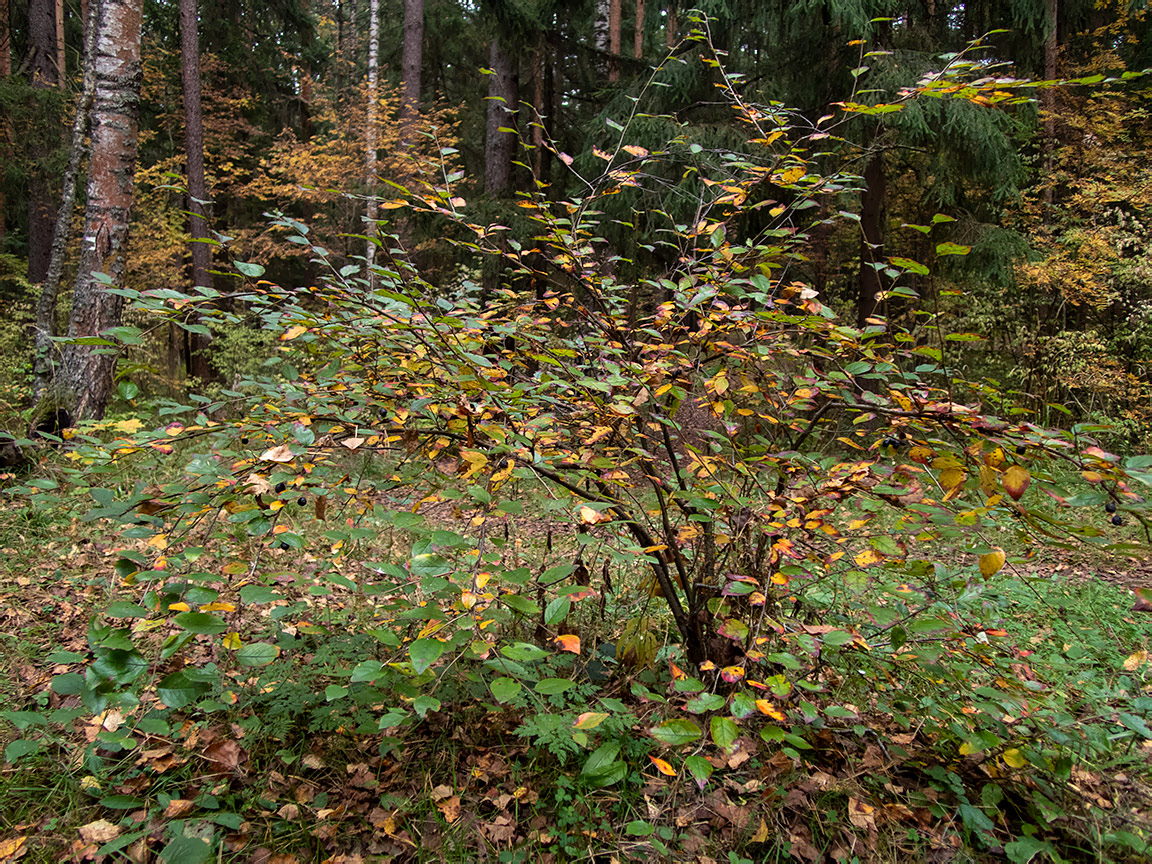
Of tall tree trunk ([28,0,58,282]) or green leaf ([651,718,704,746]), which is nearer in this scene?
green leaf ([651,718,704,746])

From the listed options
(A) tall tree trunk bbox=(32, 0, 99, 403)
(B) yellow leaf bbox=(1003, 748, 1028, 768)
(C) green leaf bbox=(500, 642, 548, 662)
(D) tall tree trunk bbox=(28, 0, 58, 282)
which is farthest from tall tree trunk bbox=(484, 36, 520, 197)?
(B) yellow leaf bbox=(1003, 748, 1028, 768)

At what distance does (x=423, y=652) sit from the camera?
108cm

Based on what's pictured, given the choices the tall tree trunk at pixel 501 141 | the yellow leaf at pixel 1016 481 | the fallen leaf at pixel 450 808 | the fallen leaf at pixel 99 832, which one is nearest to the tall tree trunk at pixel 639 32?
the tall tree trunk at pixel 501 141

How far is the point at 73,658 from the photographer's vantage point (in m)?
1.25

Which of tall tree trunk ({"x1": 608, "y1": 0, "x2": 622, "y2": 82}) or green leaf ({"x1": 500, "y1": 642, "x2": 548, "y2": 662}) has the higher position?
tall tree trunk ({"x1": 608, "y1": 0, "x2": 622, "y2": 82})

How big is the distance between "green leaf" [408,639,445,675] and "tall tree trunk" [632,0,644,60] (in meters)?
16.9

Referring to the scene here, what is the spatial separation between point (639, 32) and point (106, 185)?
→ 1437 cm

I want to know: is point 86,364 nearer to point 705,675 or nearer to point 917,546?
point 705,675

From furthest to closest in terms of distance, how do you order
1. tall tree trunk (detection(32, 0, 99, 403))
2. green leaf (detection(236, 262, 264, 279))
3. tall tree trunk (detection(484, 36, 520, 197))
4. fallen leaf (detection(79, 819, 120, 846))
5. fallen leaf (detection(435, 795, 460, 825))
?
tall tree trunk (detection(484, 36, 520, 197)) < tall tree trunk (detection(32, 0, 99, 403)) < fallen leaf (detection(435, 795, 460, 825)) < fallen leaf (detection(79, 819, 120, 846)) < green leaf (detection(236, 262, 264, 279))

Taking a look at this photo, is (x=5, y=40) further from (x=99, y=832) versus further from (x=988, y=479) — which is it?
(x=988, y=479)

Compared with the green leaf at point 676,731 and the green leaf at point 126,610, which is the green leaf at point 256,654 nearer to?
the green leaf at point 126,610

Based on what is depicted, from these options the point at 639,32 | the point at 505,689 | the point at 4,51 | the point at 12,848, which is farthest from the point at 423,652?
the point at 639,32

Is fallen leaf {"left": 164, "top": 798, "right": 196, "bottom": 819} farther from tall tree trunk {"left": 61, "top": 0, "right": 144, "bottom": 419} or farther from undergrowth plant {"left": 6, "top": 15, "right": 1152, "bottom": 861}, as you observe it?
tall tree trunk {"left": 61, "top": 0, "right": 144, "bottom": 419}

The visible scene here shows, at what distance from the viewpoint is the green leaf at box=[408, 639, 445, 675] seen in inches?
41.5
